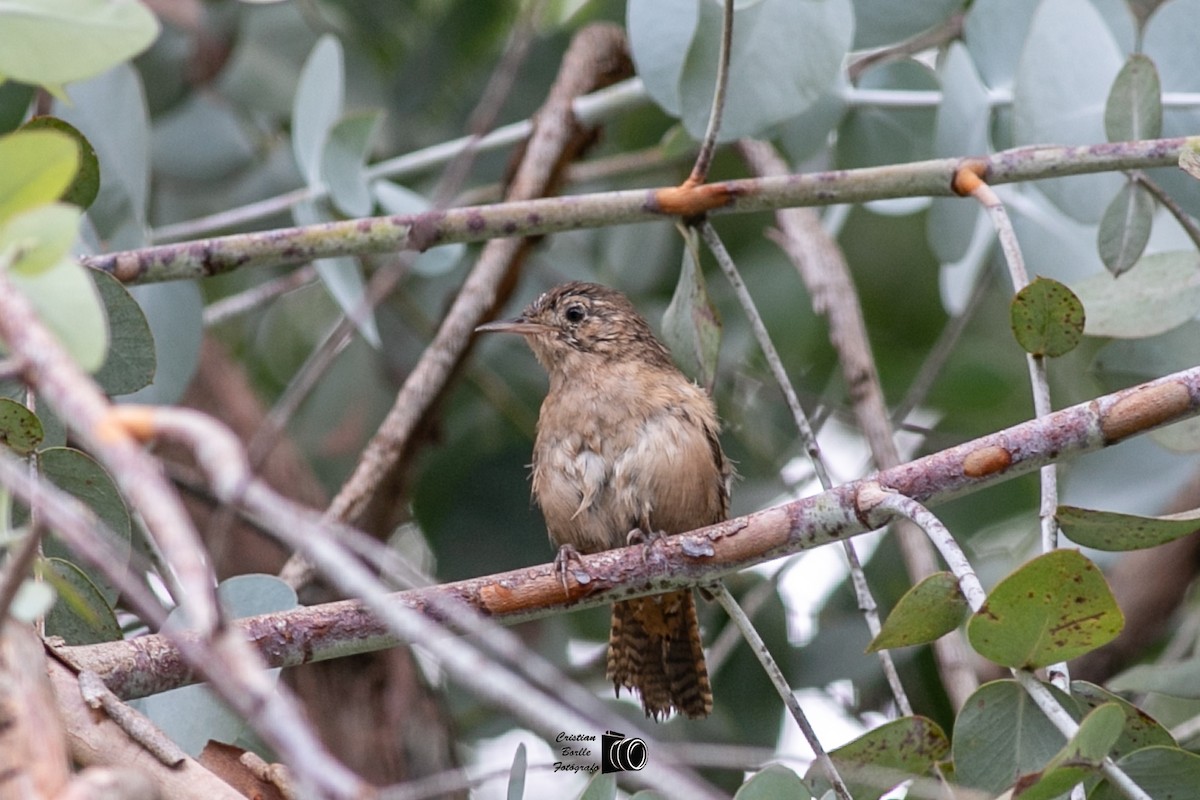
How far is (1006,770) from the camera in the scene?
2.06m

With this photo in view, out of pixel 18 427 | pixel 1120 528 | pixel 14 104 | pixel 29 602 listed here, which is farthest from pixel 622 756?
pixel 14 104

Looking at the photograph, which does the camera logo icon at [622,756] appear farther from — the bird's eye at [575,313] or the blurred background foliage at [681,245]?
the bird's eye at [575,313]

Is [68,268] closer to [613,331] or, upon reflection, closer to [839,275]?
[613,331]

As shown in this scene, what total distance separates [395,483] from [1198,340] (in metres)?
2.50

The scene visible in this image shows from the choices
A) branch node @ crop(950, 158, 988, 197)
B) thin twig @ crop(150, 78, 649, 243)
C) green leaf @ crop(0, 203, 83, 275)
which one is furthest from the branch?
green leaf @ crop(0, 203, 83, 275)

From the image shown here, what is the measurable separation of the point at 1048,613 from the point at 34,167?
4.76ft

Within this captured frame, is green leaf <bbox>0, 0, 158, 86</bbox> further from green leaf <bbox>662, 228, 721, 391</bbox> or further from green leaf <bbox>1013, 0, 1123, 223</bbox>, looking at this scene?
green leaf <bbox>1013, 0, 1123, 223</bbox>

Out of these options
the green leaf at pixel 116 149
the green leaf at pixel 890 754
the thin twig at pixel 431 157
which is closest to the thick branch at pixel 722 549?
the green leaf at pixel 890 754

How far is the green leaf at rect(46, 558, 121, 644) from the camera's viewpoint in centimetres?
226

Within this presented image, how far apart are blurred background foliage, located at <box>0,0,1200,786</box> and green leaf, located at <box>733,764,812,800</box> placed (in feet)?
5.51

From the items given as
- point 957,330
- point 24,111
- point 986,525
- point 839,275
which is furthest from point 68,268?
point 986,525

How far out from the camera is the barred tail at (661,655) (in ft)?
11.8

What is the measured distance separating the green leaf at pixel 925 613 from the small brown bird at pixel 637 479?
139 cm

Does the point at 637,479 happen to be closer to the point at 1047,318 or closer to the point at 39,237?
the point at 1047,318
